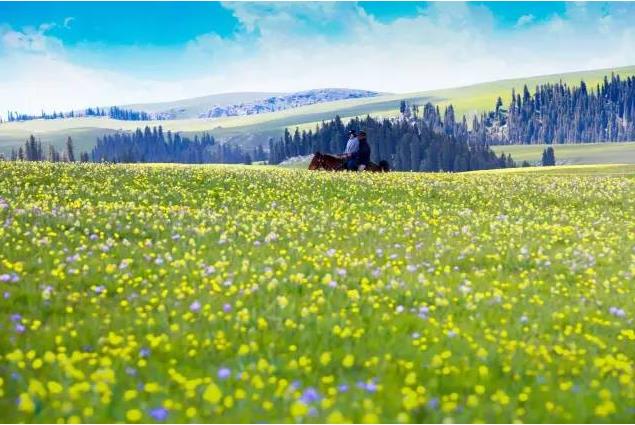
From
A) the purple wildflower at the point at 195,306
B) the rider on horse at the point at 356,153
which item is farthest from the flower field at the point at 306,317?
the rider on horse at the point at 356,153

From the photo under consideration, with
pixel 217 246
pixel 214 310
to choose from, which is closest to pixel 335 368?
pixel 214 310

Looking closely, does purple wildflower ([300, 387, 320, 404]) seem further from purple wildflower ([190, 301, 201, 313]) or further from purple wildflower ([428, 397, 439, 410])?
purple wildflower ([190, 301, 201, 313])

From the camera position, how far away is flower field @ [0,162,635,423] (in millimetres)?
7020

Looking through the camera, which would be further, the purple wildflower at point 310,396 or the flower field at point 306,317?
the flower field at point 306,317

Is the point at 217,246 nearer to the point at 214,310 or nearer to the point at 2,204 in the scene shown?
the point at 214,310

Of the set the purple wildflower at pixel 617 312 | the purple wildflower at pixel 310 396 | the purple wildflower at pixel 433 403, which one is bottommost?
the purple wildflower at pixel 617 312

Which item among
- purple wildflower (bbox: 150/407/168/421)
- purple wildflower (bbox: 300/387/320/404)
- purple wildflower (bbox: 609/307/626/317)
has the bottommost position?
purple wildflower (bbox: 609/307/626/317)

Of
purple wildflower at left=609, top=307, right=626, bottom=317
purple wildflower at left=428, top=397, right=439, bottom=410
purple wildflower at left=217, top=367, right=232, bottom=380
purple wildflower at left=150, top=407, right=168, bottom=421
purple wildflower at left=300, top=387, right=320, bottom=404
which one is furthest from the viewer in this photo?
purple wildflower at left=609, top=307, right=626, bottom=317

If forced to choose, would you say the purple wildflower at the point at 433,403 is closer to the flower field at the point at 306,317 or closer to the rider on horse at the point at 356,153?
the flower field at the point at 306,317

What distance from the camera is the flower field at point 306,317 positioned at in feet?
23.0

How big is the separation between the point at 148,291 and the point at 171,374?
3.99 metres

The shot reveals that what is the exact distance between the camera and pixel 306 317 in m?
9.94

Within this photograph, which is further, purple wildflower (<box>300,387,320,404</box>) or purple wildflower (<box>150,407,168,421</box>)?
purple wildflower (<box>300,387,320,404</box>)

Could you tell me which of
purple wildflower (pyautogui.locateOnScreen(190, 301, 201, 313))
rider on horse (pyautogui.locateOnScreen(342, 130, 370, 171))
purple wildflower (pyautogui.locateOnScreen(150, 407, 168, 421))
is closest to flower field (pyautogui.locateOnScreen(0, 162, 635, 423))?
purple wildflower (pyautogui.locateOnScreen(150, 407, 168, 421))
